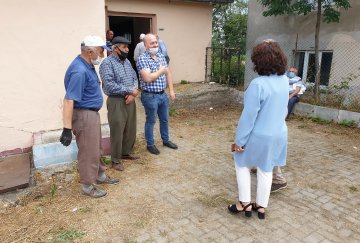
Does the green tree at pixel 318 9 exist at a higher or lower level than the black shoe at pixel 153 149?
higher

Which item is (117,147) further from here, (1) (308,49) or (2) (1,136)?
(1) (308,49)

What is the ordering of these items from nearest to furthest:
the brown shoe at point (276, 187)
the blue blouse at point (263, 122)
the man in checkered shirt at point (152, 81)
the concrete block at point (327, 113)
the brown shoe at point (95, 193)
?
the blue blouse at point (263, 122), the brown shoe at point (95, 193), the brown shoe at point (276, 187), the man in checkered shirt at point (152, 81), the concrete block at point (327, 113)

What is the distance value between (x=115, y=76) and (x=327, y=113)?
5.39m

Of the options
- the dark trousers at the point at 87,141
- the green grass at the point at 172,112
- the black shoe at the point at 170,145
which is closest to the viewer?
the dark trousers at the point at 87,141

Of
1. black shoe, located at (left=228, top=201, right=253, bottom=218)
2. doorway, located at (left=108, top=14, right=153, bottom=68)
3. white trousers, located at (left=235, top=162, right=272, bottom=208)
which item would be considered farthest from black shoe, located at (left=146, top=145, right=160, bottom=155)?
doorway, located at (left=108, top=14, right=153, bottom=68)

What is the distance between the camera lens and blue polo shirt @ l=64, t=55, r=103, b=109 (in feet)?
10.1

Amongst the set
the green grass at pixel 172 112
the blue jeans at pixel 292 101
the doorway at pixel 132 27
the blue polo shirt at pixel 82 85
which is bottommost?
the green grass at pixel 172 112

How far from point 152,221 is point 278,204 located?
→ 57.4 inches

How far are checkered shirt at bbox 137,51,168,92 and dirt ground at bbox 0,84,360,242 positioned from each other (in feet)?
3.67

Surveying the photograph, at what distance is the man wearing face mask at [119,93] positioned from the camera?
394cm

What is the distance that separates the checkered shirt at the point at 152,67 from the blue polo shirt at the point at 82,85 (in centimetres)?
115

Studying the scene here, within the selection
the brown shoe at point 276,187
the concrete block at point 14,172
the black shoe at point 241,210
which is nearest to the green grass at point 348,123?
the brown shoe at point 276,187

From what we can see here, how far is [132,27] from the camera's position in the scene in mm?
11156

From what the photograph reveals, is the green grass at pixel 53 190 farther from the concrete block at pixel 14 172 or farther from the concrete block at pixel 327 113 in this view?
the concrete block at pixel 327 113
